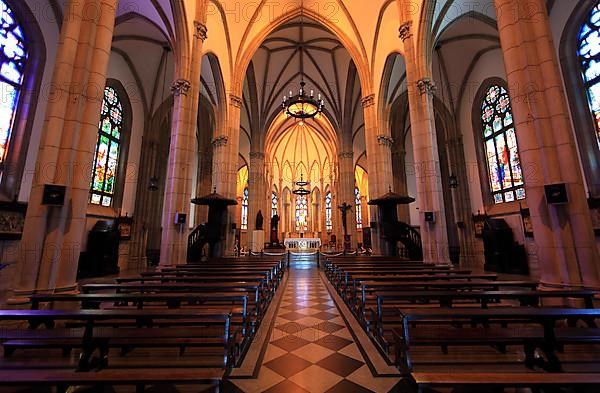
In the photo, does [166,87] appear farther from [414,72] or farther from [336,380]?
[336,380]

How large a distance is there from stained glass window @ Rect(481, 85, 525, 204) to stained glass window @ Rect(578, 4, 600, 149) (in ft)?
11.7

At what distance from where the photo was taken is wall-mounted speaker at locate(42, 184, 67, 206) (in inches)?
159

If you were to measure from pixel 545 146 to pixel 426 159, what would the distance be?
406cm

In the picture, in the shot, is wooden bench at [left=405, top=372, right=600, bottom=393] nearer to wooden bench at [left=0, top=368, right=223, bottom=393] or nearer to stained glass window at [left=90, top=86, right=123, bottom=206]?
wooden bench at [left=0, top=368, right=223, bottom=393]

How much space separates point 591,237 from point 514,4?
4454mm

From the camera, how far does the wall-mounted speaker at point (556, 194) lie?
13.7ft

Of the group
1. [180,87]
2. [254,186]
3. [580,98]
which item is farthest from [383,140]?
[254,186]

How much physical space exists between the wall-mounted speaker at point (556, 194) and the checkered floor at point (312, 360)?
3.99 metres

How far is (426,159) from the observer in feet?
27.9

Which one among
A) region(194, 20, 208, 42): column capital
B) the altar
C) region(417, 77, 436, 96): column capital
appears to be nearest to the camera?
region(417, 77, 436, 96): column capital

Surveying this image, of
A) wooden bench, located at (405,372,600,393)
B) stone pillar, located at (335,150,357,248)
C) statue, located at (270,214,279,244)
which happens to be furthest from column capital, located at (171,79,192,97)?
statue, located at (270,214,279,244)

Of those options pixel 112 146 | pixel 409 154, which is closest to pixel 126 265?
pixel 112 146

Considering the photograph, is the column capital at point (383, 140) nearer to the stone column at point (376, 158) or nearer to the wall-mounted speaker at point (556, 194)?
the stone column at point (376, 158)

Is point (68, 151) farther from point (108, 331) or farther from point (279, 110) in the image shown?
point (279, 110)
